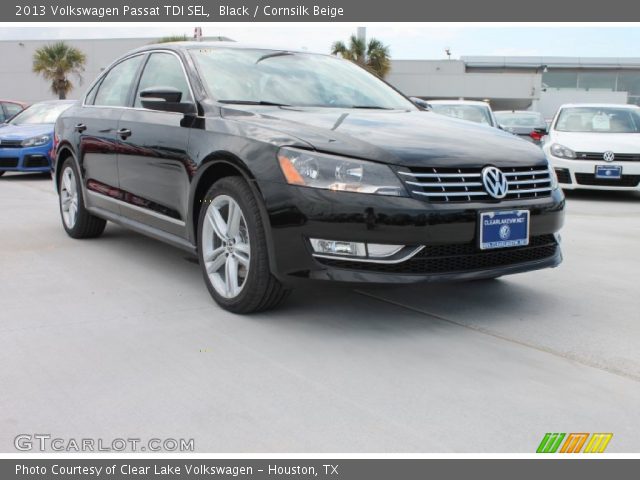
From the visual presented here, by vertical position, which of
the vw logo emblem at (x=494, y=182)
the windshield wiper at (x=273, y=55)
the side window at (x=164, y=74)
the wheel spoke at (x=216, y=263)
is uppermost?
the windshield wiper at (x=273, y=55)

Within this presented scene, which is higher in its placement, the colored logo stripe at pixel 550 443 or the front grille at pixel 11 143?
the front grille at pixel 11 143

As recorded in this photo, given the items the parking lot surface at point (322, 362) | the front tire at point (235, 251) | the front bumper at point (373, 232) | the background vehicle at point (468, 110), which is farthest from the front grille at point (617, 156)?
the front tire at point (235, 251)

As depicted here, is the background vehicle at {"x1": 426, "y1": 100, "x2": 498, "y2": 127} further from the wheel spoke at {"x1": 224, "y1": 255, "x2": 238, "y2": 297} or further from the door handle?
the wheel spoke at {"x1": 224, "y1": 255, "x2": 238, "y2": 297}

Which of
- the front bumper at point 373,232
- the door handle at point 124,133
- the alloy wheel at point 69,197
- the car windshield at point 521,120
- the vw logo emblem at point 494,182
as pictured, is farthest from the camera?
the car windshield at point 521,120

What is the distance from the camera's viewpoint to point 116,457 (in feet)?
8.07

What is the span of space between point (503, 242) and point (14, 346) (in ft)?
8.03

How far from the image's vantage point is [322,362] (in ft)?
10.9

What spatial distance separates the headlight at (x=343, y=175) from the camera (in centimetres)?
355

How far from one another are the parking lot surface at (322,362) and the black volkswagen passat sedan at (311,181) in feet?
1.08

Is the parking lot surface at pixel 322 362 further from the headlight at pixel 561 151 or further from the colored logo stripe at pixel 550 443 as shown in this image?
the headlight at pixel 561 151

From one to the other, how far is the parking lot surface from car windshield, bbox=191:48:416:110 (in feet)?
3.92

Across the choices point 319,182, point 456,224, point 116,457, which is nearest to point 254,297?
point 319,182

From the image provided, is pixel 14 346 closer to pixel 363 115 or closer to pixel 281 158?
pixel 281 158

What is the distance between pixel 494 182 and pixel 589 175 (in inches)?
263
